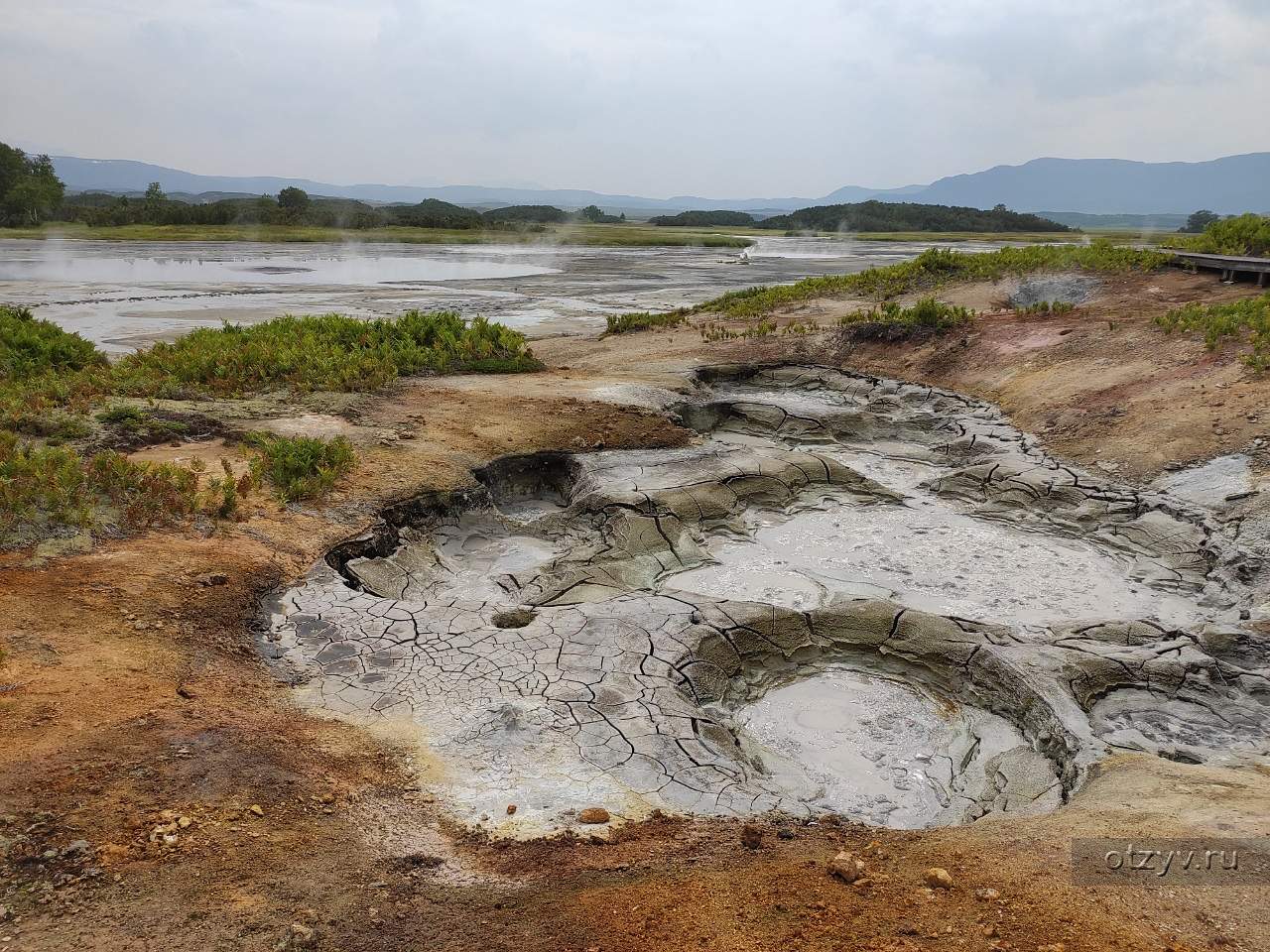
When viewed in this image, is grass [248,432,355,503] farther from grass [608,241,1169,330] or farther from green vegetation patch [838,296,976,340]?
grass [608,241,1169,330]

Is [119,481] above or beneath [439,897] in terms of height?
above

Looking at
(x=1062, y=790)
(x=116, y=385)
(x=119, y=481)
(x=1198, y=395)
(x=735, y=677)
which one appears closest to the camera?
(x=1062, y=790)

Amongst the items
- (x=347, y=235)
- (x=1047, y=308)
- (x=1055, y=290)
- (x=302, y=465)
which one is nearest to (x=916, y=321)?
(x=1047, y=308)

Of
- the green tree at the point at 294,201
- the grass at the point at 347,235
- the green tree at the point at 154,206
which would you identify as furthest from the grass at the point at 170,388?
the green tree at the point at 294,201

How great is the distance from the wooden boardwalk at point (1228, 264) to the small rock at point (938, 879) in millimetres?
15606

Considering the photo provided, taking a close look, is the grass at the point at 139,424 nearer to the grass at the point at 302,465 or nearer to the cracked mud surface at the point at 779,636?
the grass at the point at 302,465

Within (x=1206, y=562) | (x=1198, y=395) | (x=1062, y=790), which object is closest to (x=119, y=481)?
(x=1062, y=790)

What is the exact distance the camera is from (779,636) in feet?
22.6

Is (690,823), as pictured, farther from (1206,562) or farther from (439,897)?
(1206,562)

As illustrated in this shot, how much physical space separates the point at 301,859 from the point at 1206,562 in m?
8.31

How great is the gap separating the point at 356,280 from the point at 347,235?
2954cm

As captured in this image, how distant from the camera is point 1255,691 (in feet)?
20.1

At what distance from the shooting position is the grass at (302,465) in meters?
8.67

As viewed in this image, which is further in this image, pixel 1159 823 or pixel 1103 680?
pixel 1103 680
